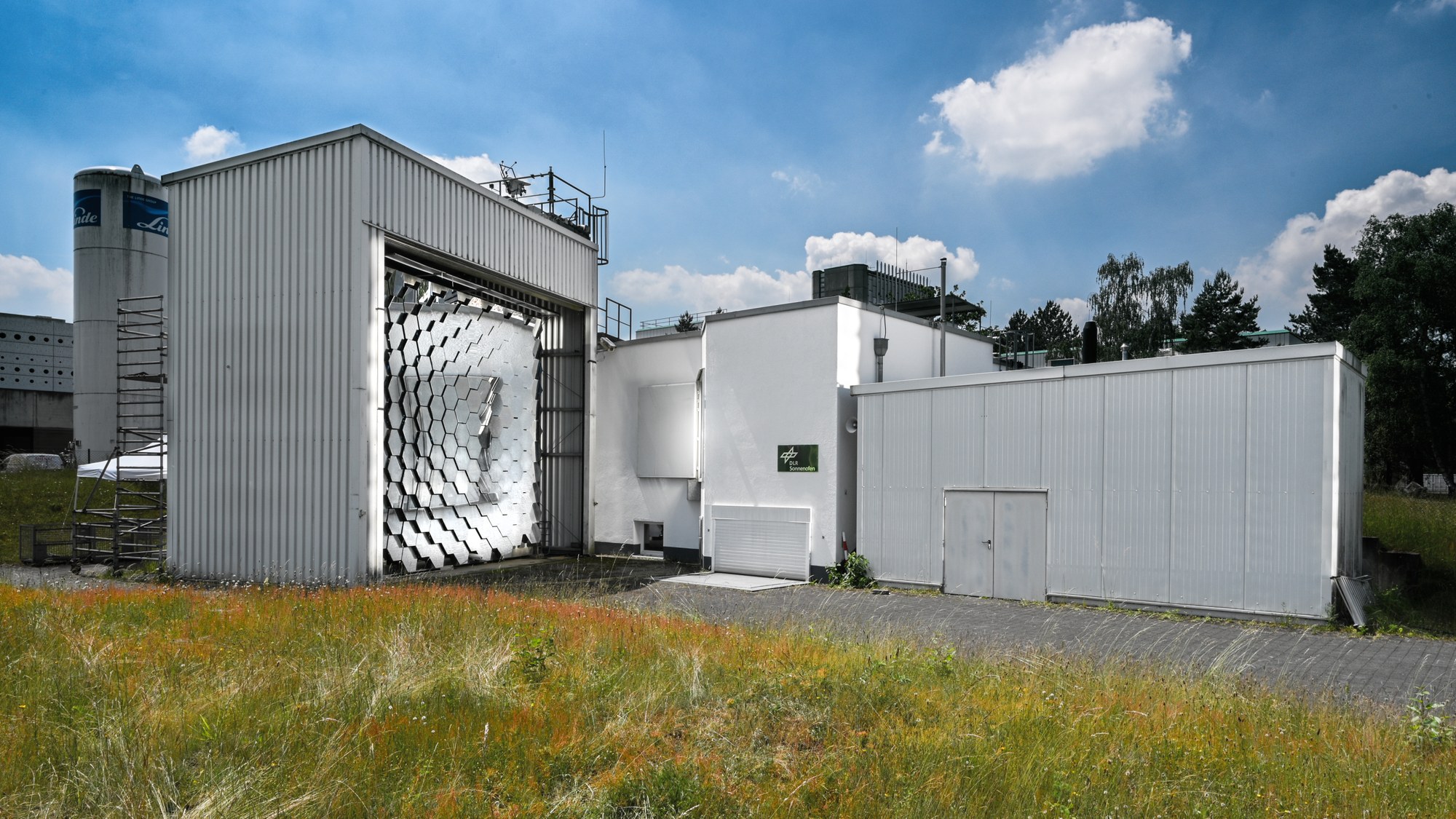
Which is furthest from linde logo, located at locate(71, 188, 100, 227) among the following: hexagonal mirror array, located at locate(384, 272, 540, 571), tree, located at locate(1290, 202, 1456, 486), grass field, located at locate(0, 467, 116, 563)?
tree, located at locate(1290, 202, 1456, 486)

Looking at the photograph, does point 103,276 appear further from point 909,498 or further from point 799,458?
point 909,498

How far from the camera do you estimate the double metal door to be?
13086mm

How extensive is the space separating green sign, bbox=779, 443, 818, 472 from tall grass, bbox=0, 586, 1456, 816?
802cm

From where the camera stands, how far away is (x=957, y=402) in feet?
46.3

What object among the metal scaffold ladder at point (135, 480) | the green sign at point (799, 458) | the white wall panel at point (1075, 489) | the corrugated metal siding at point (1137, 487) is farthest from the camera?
the metal scaffold ladder at point (135, 480)

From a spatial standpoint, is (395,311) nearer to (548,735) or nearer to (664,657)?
(664,657)

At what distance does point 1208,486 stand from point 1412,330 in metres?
30.8

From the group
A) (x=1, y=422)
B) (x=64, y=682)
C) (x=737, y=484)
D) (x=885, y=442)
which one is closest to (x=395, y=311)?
(x=737, y=484)

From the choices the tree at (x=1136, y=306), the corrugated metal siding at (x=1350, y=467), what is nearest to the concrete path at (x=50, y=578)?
the corrugated metal siding at (x=1350, y=467)

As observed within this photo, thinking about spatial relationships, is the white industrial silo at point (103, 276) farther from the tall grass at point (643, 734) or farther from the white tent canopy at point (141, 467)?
the tall grass at point (643, 734)

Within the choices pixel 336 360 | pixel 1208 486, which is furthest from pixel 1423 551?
pixel 336 360

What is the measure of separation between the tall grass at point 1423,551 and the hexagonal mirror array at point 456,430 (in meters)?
14.7

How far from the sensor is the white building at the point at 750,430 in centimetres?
1577

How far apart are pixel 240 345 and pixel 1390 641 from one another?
17164 millimetres
